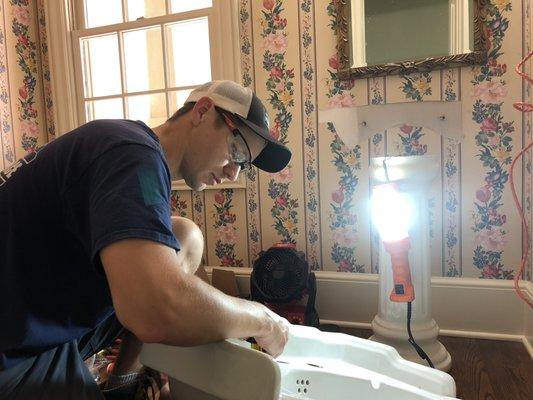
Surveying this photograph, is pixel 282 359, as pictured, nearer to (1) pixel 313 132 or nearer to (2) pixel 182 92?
(1) pixel 313 132

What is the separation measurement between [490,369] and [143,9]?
220 centimetres

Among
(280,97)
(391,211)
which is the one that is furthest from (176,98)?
(391,211)

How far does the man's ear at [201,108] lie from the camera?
96 centimetres

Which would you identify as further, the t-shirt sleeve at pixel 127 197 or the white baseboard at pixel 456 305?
the white baseboard at pixel 456 305

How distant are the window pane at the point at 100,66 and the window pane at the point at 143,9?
181 millimetres

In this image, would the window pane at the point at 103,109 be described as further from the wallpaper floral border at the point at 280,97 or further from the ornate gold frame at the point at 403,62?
the ornate gold frame at the point at 403,62

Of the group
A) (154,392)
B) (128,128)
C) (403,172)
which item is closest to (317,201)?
(403,172)

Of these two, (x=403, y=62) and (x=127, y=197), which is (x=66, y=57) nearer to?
(x=403, y=62)

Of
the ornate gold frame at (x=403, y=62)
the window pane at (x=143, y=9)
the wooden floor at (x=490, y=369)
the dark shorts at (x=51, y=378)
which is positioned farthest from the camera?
the window pane at (x=143, y=9)

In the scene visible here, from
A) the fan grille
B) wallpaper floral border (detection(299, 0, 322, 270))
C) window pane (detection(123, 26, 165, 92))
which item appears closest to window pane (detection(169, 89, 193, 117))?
window pane (detection(123, 26, 165, 92))

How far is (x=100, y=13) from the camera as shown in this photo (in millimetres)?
2258

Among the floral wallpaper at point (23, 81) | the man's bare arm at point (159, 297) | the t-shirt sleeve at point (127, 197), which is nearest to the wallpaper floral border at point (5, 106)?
the floral wallpaper at point (23, 81)

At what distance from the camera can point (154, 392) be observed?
1.10 m

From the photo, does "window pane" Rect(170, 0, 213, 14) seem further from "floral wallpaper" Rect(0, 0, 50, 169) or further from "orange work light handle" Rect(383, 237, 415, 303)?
"orange work light handle" Rect(383, 237, 415, 303)
